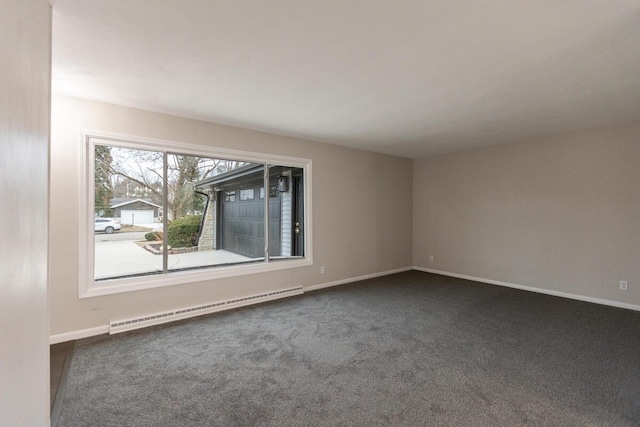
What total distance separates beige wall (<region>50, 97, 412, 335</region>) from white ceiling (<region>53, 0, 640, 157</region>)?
24 cm

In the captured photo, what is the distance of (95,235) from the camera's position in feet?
10.1

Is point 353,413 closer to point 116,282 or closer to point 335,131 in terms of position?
point 116,282

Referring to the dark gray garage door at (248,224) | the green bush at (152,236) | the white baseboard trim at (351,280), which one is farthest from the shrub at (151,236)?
the white baseboard trim at (351,280)

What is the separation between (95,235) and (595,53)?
485 cm

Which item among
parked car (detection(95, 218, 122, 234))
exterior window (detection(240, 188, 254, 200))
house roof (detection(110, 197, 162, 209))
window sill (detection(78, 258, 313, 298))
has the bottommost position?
window sill (detection(78, 258, 313, 298))

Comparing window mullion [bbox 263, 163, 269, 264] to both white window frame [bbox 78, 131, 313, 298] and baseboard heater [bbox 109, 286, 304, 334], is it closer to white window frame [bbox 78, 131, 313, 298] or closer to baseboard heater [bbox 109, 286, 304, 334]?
white window frame [bbox 78, 131, 313, 298]

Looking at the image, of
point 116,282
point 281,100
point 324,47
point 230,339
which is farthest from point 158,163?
point 324,47

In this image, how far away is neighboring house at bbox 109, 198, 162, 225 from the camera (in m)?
3.26

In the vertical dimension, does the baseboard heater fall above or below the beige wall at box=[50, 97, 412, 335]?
below

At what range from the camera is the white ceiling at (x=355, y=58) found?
174 cm

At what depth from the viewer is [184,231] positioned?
3713 mm

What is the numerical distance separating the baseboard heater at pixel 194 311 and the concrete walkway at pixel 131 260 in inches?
21.1

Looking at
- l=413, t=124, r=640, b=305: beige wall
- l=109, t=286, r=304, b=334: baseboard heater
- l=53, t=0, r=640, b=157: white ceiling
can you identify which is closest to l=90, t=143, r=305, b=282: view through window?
l=109, t=286, r=304, b=334: baseboard heater

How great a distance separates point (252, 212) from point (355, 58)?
2917 millimetres
